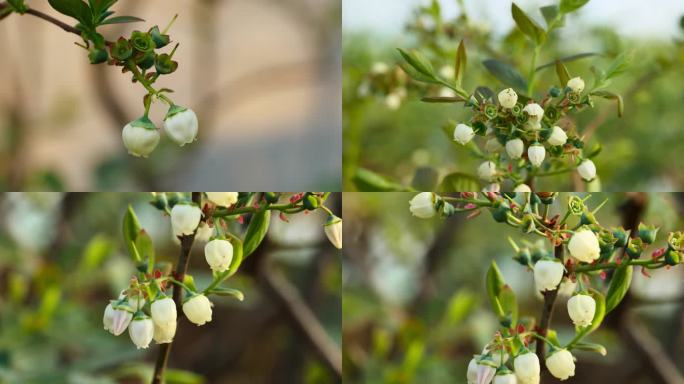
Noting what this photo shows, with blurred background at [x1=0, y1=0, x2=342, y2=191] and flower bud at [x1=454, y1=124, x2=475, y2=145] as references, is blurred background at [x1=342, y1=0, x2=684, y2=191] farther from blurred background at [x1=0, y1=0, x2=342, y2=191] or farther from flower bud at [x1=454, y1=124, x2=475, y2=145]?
blurred background at [x1=0, y1=0, x2=342, y2=191]

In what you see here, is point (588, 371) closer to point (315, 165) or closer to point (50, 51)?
point (315, 165)

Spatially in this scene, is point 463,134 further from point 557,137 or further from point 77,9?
point 77,9

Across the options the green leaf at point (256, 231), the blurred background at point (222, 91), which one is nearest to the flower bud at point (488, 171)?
the green leaf at point (256, 231)

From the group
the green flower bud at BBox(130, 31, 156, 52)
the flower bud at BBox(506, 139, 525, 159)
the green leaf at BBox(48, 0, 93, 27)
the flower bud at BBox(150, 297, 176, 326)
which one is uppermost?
the green leaf at BBox(48, 0, 93, 27)

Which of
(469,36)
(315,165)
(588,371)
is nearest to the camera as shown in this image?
(469,36)

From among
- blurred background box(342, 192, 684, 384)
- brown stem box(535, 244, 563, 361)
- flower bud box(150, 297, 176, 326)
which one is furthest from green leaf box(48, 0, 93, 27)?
blurred background box(342, 192, 684, 384)

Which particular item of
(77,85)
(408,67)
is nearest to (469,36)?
(408,67)

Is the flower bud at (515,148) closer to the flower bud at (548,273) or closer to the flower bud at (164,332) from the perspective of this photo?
the flower bud at (548,273)
